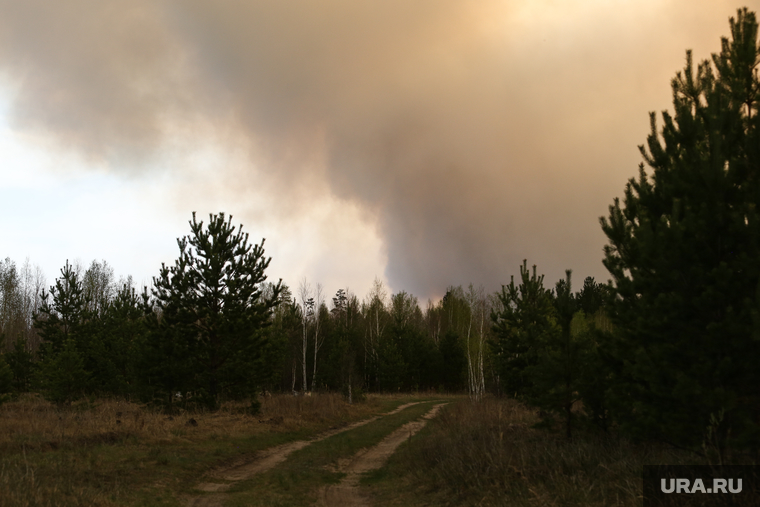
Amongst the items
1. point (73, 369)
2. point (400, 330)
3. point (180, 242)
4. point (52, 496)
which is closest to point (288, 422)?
point (180, 242)

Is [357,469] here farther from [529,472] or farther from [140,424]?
[140,424]

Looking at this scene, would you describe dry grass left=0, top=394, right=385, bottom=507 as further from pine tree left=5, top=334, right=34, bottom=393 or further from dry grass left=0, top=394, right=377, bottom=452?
pine tree left=5, top=334, right=34, bottom=393

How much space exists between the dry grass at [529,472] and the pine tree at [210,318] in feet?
33.3

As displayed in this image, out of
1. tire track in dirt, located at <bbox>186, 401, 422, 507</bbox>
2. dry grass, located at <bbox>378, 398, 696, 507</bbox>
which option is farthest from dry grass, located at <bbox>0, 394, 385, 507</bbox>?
dry grass, located at <bbox>378, 398, 696, 507</bbox>

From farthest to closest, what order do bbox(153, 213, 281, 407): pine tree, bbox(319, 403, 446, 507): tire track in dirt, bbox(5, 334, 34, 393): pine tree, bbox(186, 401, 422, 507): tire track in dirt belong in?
bbox(5, 334, 34, 393): pine tree
bbox(153, 213, 281, 407): pine tree
bbox(319, 403, 446, 507): tire track in dirt
bbox(186, 401, 422, 507): tire track in dirt

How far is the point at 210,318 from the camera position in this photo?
19.6m

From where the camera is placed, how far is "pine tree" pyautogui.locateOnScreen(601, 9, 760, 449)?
6523mm

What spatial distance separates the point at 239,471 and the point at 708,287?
11.2 meters

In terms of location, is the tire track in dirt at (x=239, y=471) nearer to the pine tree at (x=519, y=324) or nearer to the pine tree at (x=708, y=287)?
the pine tree at (x=708, y=287)

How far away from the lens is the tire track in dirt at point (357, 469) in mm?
9742

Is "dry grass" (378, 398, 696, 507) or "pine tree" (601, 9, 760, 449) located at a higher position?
"pine tree" (601, 9, 760, 449)

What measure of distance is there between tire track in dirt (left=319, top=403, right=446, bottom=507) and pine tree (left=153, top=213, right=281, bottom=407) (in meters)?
6.86

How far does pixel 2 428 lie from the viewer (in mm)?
14906

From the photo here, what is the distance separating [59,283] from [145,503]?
3212cm
